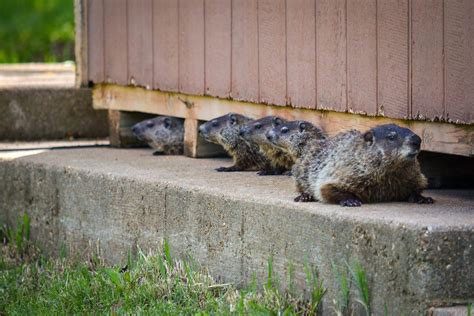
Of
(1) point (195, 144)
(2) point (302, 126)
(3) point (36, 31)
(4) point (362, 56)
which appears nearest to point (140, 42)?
(1) point (195, 144)

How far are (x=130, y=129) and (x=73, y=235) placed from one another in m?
1.69

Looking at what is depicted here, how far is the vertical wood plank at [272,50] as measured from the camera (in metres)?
7.63

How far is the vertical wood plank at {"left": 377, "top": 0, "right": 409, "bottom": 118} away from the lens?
6.47m

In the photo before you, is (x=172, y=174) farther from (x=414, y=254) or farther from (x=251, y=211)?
(x=414, y=254)

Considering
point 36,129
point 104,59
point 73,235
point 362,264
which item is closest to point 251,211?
point 362,264

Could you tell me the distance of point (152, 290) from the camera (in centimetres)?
659

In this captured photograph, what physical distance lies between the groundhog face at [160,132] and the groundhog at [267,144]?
3.96 feet

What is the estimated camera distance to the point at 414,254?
5.30 metres

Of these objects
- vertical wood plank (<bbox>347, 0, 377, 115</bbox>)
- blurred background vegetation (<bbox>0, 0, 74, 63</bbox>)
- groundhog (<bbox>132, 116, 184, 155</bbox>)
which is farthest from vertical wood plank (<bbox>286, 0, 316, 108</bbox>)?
blurred background vegetation (<bbox>0, 0, 74, 63</bbox>)

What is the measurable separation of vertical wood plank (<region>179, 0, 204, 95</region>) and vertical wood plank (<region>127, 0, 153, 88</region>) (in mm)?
491

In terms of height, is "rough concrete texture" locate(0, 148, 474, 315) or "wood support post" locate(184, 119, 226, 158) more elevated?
"wood support post" locate(184, 119, 226, 158)

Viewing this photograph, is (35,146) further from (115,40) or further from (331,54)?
(331,54)

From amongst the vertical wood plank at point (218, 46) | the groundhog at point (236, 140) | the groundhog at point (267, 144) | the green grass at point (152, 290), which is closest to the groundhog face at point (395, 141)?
the green grass at point (152, 290)

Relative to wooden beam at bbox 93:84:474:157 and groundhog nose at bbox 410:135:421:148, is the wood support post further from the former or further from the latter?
groundhog nose at bbox 410:135:421:148
